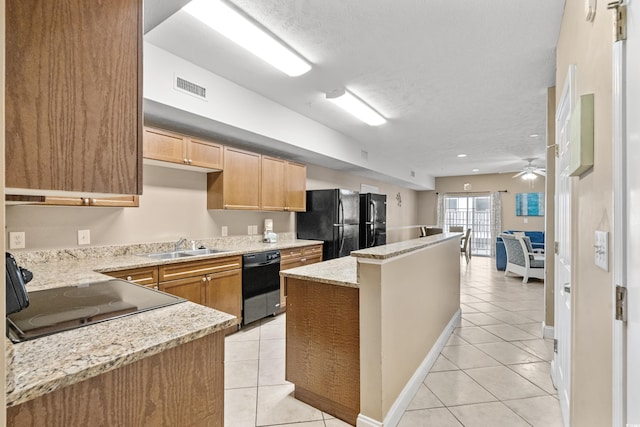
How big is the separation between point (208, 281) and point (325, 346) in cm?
155

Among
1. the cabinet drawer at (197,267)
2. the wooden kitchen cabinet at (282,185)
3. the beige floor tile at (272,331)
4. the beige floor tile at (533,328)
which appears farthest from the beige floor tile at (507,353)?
the wooden kitchen cabinet at (282,185)

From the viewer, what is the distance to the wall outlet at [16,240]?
2.31 meters

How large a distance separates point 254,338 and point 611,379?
9.23 ft

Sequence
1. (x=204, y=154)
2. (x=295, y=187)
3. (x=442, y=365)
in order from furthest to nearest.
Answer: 1. (x=295, y=187)
2. (x=204, y=154)
3. (x=442, y=365)

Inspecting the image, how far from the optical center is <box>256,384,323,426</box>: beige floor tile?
6.21 ft

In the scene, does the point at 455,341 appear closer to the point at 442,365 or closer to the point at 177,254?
the point at 442,365

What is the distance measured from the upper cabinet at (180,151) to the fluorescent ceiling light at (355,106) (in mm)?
1390

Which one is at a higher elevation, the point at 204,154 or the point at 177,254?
the point at 204,154

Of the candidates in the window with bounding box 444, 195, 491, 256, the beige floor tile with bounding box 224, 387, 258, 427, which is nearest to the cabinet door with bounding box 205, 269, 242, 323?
the beige floor tile with bounding box 224, 387, 258, 427

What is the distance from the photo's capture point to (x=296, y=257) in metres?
4.05

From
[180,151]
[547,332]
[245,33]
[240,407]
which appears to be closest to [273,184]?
[180,151]

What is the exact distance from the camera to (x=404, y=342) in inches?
79.3
